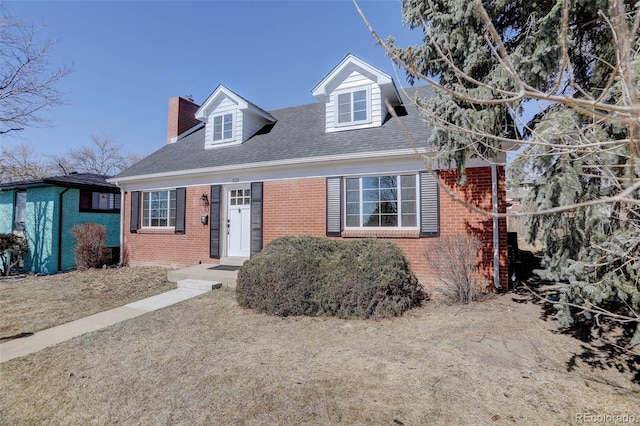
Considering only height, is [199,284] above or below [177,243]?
below

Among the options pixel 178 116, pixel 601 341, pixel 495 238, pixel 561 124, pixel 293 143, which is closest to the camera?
pixel 561 124

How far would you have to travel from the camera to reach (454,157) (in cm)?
579

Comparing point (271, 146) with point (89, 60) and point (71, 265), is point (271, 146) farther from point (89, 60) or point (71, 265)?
point (71, 265)

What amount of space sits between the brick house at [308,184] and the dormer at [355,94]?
0.03 meters

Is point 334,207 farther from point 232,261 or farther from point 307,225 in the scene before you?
point 232,261

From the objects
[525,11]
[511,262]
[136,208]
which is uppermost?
[525,11]

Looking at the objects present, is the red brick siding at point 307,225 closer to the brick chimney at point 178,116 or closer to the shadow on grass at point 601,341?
the shadow on grass at point 601,341

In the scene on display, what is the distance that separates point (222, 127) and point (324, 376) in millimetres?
10223

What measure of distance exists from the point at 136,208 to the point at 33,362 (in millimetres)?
8538

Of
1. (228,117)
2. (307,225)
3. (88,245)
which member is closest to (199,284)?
(307,225)

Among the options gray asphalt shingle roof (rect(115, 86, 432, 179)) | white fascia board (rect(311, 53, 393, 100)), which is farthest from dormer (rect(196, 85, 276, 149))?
white fascia board (rect(311, 53, 393, 100))

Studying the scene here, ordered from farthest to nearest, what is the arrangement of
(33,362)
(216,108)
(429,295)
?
(216,108) → (429,295) → (33,362)

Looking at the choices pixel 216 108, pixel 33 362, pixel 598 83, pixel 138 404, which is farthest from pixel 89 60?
pixel 598 83

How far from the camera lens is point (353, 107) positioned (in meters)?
9.48
